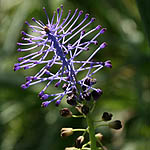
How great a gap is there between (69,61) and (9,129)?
8.49 ft

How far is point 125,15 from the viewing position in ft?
12.4

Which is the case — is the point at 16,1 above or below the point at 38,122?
above

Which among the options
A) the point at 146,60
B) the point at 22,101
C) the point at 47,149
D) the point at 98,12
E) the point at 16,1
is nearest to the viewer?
the point at 47,149

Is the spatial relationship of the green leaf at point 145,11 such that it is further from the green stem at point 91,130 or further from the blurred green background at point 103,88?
the blurred green background at point 103,88

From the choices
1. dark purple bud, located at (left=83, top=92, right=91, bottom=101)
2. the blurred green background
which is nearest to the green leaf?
dark purple bud, located at (left=83, top=92, right=91, bottom=101)

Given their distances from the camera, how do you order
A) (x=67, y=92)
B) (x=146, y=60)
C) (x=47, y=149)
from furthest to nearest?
(x=146, y=60)
(x=47, y=149)
(x=67, y=92)

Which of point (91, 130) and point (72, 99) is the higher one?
point (72, 99)

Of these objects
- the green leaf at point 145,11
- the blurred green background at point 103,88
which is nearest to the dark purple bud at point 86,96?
the green leaf at point 145,11

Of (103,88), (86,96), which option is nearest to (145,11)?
(86,96)

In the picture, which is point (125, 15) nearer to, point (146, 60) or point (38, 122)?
point (146, 60)

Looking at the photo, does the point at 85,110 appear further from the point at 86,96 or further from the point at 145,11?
the point at 145,11

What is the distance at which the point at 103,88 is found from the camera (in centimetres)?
356

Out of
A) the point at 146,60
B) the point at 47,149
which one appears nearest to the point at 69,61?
the point at 47,149

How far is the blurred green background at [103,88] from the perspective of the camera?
3314mm
